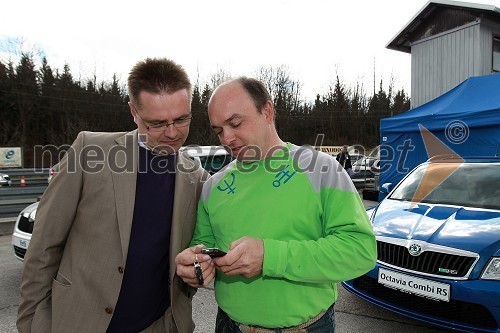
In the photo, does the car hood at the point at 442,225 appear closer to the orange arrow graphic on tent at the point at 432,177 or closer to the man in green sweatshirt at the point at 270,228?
the orange arrow graphic on tent at the point at 432,177

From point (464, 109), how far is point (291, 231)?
362 inches

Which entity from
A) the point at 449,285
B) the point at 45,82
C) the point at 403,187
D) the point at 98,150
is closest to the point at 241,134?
the point at 98,150

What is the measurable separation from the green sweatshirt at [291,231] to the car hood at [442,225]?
2.04 meters

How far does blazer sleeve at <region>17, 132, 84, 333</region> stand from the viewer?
54.7 inches

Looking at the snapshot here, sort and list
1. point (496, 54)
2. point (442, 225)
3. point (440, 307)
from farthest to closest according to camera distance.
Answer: point (496, 54)
point (442, 225)
point (440, 307)

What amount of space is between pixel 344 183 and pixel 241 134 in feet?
1.44

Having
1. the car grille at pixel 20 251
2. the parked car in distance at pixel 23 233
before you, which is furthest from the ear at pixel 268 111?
the car grille at pixel 20 251

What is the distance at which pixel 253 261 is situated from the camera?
44.5 inches

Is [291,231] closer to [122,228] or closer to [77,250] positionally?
[122,228]

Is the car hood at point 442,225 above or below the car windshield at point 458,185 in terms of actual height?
below

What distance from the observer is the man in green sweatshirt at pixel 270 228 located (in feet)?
3.86

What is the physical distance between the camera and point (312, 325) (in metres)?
1.37

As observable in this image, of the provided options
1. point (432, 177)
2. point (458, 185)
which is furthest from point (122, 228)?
point (432, 177)

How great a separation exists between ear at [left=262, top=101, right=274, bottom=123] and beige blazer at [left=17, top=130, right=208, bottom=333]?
2.02 ft
